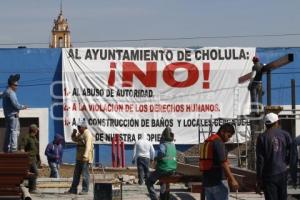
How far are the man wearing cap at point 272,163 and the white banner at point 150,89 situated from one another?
757 inches

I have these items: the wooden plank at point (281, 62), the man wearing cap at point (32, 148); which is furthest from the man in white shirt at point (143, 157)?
the wooden plank at point (281, 62)

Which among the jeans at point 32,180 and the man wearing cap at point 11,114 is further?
the jeans at point 32,180

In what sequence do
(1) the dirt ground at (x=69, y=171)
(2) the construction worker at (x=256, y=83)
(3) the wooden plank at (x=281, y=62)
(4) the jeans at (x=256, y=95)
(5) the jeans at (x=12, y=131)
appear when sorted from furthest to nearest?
(1) the dirt ground at (x=69, y=171) < (4) the jeans at (x=256, y=95) < (2) the construction worker at (x=256, y=83) < (3) the wooden plank at (x=281, y=62) < (5) the jeans at (x=12, y=131)

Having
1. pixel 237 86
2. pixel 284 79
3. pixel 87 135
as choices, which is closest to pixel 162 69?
pixel 237 86

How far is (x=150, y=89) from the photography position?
1241 inches

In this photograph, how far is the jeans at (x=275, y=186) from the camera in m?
11.5

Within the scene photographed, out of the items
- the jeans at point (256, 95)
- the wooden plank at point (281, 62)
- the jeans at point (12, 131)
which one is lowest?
the jeans at point (12, 131)

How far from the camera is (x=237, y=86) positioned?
31.0 metres

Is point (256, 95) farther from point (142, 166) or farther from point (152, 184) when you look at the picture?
point (142, 166)

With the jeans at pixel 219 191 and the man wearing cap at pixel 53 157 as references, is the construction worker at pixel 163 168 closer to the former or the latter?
the jeans at pixel 219 191

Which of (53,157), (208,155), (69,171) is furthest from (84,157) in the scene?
(69,171)

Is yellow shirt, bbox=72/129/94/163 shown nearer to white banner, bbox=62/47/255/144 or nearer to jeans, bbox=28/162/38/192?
jeans, bbox=28/162/38/192

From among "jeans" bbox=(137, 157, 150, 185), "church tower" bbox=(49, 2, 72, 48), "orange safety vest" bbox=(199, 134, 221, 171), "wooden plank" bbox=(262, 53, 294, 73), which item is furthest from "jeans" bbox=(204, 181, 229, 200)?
"church tower" bbox=(49, 2, 72, 48)

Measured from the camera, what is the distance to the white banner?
31.0 metres
